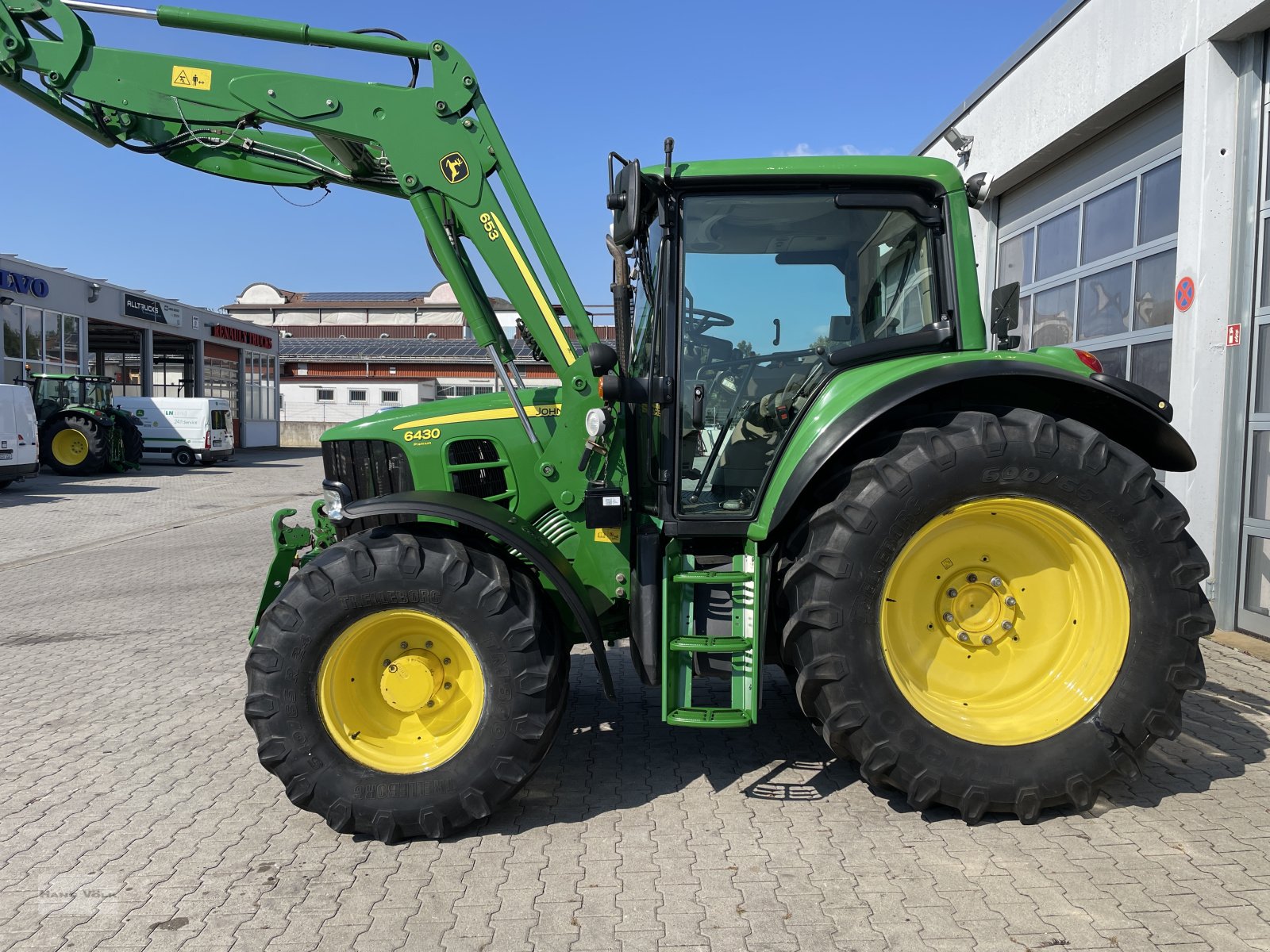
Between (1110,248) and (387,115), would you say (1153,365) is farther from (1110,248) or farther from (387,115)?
(387,115)

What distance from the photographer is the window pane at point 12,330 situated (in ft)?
69.4

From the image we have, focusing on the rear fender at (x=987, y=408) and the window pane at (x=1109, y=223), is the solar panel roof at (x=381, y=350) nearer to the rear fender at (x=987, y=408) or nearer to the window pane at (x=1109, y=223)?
the window pane at (x=1109, y=223)

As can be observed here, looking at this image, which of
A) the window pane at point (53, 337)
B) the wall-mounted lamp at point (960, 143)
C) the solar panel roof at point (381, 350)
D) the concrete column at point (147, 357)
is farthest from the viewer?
the solar panel roof at point (381, 350)

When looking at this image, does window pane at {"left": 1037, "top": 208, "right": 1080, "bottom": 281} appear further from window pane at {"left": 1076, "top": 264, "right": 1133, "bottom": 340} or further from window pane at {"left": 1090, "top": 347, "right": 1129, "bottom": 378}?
window pane at {"left": 1090, "top": 347, "right": 1129, "bottom": 378}

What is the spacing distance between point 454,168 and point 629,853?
2.63 metres

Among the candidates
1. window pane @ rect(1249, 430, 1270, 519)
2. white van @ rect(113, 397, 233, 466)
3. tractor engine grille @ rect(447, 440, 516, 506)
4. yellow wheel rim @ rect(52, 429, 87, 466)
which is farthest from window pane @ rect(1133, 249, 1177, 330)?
white van @ rect(113, 397, 233, 466)

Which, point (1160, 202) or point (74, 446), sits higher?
point (1160, 202)

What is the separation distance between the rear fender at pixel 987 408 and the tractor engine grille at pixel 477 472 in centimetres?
109

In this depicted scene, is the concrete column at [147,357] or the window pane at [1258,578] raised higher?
the concrete column at [147,357]

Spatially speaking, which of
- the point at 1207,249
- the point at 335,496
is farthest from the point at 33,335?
the point at 1207,249

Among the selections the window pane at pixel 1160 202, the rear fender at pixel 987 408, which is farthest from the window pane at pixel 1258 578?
the rear fender at pixel 987 408

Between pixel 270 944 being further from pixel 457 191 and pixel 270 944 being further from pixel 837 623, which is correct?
pixel 457 191

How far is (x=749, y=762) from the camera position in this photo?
3.89 metres

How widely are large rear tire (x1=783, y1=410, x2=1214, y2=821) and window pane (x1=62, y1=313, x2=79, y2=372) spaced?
84.7 ft
